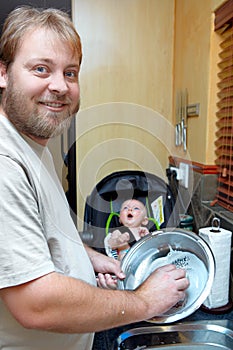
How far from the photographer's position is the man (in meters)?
0.51

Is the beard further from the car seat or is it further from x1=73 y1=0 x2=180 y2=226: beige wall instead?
x1=73 y1=0 x2=180 y2=226: beige wall

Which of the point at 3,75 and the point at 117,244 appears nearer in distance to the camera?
the point at 3,75

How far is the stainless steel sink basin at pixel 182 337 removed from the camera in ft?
2.94

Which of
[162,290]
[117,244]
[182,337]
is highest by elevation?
[162,290]

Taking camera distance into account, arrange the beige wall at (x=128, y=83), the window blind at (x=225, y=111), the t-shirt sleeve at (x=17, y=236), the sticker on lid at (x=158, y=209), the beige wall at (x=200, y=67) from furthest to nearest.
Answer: the beige wall at (x=128, y=83) < the sticker on lid at (x=158, y=209) < the beige wall at (x=200, y=67) < the window blind at (x=225, y=111) < the t-shirt sleeve at (x=17, y=236)

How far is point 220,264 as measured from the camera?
39.3 inches

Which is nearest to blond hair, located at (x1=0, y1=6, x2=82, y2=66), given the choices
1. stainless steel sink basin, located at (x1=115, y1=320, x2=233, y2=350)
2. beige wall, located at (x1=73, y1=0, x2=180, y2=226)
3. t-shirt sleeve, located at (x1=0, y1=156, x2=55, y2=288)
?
t-shirt sleeve, located at (x1=0, y1=156, x2=55, y2=288)

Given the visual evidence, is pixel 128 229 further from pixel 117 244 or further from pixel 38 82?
pixel 38 82

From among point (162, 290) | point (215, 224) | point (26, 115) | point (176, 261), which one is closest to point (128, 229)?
point (215, 224)

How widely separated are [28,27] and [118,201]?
3.20 feet

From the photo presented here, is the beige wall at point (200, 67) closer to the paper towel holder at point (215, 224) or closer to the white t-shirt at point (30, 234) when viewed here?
the paper towel holder at point (215, 224)

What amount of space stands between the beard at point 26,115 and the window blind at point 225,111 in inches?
30.0

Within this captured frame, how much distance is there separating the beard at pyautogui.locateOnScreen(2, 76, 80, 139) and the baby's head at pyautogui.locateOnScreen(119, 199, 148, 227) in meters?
0.78

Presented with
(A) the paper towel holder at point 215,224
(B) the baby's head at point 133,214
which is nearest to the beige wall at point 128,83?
(B) the baby's head at point 133,214
